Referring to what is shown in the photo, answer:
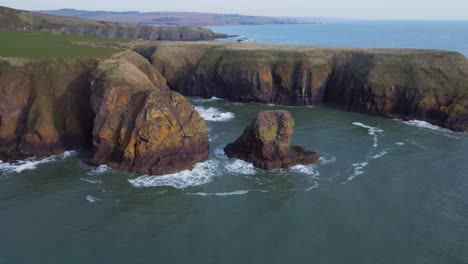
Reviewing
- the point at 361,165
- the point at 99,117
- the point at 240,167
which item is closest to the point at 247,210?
the point at 240,167

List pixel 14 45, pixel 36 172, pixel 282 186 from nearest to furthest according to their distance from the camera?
pixel 282 186 → pixel 36 172 → pixel 14 45

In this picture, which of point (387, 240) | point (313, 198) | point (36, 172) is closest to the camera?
point (387, 240)

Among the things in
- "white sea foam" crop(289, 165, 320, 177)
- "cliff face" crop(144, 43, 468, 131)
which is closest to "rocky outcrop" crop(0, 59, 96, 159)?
"white sea foam" crop(289, 165, 320, 177)

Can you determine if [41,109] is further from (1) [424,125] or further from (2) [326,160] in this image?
(1) [424,125]

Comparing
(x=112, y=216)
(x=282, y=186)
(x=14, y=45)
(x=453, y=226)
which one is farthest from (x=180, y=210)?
(x=14, y=45)

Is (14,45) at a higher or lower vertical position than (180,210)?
higher

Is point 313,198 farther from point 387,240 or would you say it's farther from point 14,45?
point 14,45
